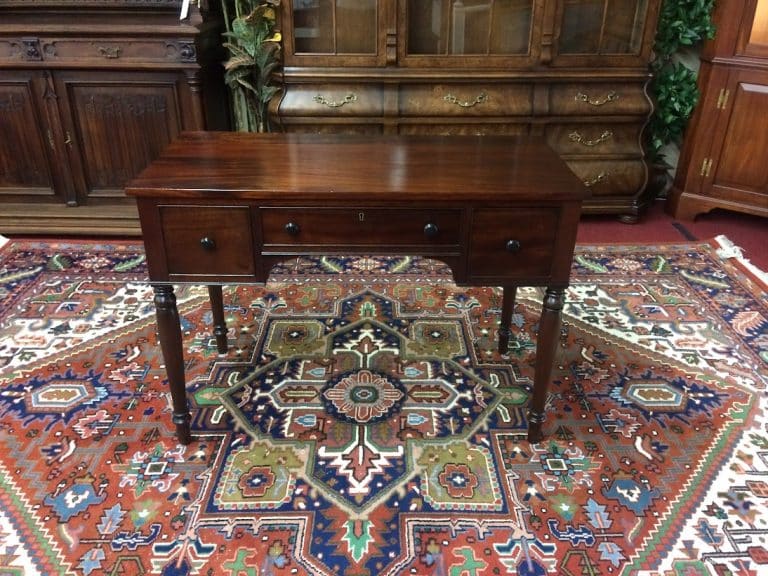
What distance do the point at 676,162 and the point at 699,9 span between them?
1.01 m

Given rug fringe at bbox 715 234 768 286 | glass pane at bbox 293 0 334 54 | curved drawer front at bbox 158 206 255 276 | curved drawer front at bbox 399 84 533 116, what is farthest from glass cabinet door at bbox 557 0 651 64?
curved drawer front at bbox 158 206 255 276

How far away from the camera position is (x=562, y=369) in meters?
2.35

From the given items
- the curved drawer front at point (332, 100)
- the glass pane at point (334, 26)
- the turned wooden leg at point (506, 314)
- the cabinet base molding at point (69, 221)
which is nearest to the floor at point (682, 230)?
the turned wooden leg at point (506, 314)

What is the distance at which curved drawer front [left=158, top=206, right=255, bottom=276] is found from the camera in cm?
165

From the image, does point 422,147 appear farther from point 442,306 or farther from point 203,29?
point 203,29

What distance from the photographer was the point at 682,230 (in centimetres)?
360

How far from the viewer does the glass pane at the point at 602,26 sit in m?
3.29

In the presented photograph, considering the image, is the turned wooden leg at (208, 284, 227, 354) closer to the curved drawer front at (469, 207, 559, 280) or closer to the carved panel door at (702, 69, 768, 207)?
the curved drawer front at (469, 207, 559, 280)

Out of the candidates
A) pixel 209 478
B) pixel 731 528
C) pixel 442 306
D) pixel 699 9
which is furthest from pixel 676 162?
pixel 209 478

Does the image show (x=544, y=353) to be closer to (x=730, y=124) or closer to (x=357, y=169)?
(x=357, y=169)

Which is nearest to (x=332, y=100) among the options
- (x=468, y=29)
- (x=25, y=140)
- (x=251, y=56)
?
(x=251, y=56)

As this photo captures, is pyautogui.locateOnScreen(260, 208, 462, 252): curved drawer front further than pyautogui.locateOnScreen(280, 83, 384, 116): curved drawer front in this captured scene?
No

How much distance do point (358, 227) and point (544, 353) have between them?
0.68m

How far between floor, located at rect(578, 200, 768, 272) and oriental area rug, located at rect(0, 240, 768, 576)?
0.47 meters
